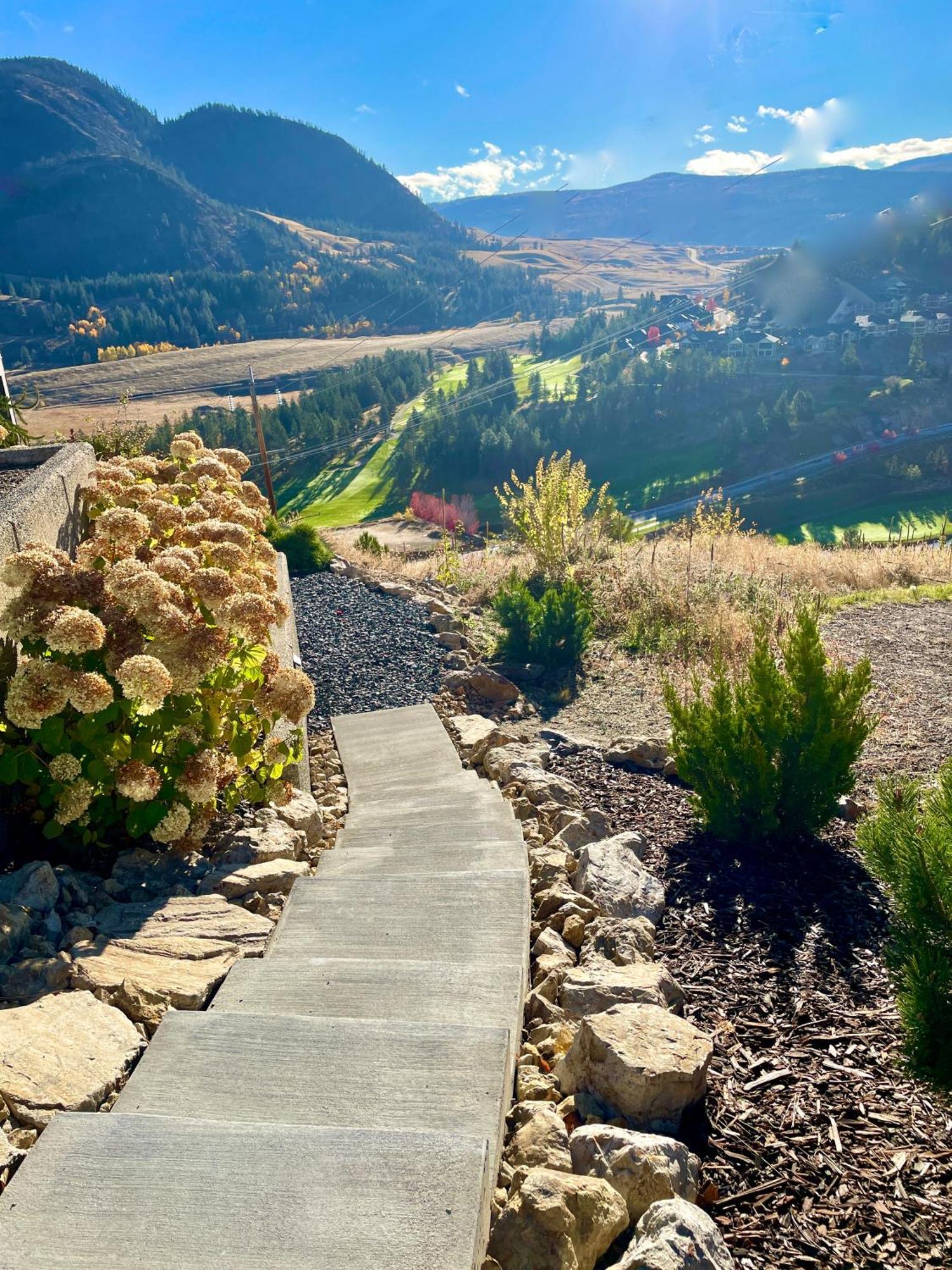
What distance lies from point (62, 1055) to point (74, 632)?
128 centimetres

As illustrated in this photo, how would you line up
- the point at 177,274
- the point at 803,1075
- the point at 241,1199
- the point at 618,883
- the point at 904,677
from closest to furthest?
the point at 241,1199
the point at 803,1075
the point at 618,883
the point at 904,677
the point at 177,274

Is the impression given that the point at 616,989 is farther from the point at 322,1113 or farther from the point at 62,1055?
the point at 62,1055

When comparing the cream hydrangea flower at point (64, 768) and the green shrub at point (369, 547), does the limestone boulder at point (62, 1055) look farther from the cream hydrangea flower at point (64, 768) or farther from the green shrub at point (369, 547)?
the green shrub at point (369, 547)

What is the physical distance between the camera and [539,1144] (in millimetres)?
1911

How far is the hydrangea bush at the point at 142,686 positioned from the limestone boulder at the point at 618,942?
144cm

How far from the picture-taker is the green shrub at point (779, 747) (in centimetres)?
384

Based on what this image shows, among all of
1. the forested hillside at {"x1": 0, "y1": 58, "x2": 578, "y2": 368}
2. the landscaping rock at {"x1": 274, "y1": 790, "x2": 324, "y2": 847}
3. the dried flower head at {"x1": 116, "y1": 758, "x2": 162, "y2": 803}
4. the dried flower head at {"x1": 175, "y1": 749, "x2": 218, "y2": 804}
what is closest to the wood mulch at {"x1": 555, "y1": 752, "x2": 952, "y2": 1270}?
the landscaping rock at {"x1": 274, "y1": 790, "x2": 324, "y2": 847}

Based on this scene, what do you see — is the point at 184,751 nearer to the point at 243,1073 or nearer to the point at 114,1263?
the point at 243,1073

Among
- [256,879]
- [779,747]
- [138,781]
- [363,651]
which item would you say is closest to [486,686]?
[363,651]

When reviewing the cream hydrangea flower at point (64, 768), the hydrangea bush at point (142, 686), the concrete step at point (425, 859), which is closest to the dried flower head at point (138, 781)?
the hydrangea bush at point (142, 686)

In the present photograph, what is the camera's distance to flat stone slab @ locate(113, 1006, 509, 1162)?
1.78m

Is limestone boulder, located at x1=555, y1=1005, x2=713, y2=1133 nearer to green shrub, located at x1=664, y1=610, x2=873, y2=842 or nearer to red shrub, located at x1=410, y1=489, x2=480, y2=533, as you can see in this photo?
green shrub, located at x1=664, y1=610, x2=873, y2=842

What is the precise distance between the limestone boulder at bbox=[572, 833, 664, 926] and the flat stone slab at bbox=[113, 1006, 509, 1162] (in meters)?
1.33

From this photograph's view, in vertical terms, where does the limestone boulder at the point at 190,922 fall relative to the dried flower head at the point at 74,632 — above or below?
below
